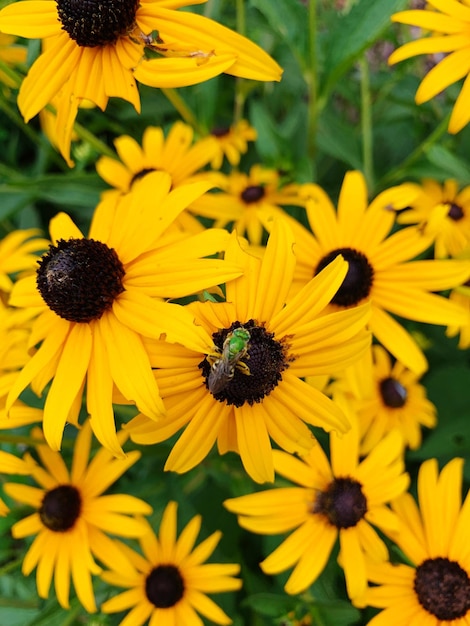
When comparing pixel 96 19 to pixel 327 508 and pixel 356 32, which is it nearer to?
pixel 356 32

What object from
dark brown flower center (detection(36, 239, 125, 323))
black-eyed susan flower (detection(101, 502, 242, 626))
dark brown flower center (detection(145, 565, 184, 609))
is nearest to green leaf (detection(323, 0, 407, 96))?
dark brown flower center (detection(36, 239, 125, 323))

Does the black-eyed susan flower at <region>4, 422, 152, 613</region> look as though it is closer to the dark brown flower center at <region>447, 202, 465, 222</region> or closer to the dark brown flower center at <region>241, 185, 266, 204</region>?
the dark brown flower center at <region>241, 185, 266, 204</region>

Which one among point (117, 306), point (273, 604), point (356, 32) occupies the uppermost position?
point (356, 32)

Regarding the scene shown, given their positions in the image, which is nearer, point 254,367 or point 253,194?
point 254,367

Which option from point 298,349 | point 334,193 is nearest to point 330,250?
point 298,349

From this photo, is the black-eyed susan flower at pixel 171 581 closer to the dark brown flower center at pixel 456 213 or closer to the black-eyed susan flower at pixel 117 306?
the black-eyed susan flower at pixel 117 306

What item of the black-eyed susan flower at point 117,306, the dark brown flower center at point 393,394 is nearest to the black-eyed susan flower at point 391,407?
the dark brown flower center at point 393,394

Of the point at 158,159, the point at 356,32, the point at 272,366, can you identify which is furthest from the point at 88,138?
the point at 272,366
